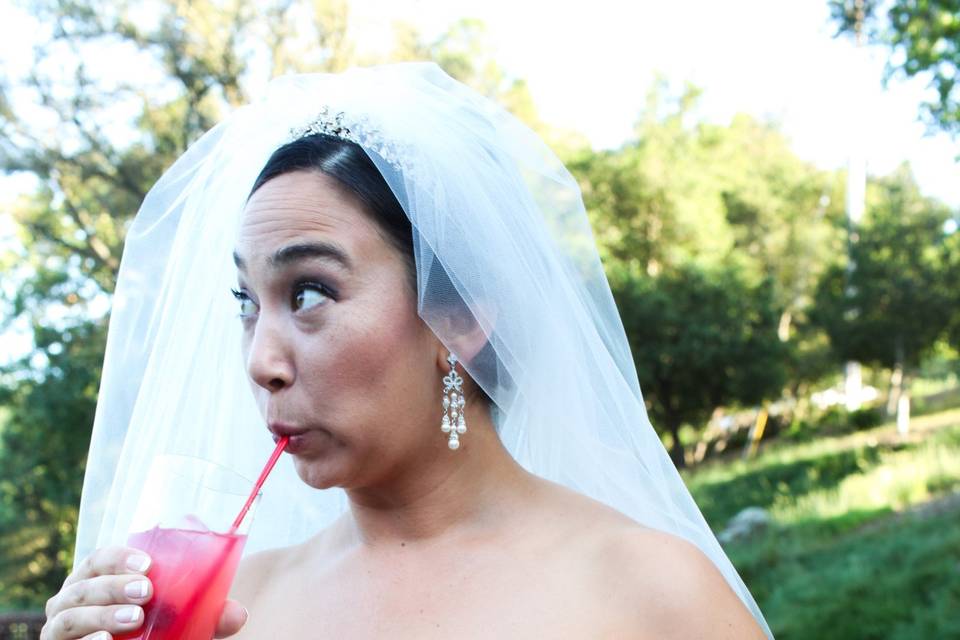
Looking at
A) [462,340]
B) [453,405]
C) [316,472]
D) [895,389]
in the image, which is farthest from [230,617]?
[895,389]

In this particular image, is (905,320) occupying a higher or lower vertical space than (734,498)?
Answer: higher

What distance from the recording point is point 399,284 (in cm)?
187

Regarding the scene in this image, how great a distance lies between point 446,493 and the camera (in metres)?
1.99

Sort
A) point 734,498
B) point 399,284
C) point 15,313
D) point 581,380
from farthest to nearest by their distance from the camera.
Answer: point 734,498, point 15,313, point 581,380, point 399,284

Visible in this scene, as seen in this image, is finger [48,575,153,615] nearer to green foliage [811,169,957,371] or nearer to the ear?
the ear

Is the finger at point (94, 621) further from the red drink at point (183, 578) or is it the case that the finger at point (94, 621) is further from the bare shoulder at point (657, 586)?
the bare shoulder at point (657, 586)

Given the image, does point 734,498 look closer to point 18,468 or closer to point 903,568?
point 903,568

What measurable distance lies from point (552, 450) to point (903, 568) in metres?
9.60

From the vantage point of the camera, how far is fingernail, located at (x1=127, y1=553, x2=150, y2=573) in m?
1.53

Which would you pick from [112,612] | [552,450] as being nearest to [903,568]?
[552,450]

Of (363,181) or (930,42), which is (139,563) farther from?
(930,42)

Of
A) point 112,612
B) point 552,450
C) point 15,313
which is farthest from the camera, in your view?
point 15,313

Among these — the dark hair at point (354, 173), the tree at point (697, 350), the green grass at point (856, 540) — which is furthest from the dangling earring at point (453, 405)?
the tree at point (697, 350)

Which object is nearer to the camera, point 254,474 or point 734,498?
point 254,474
